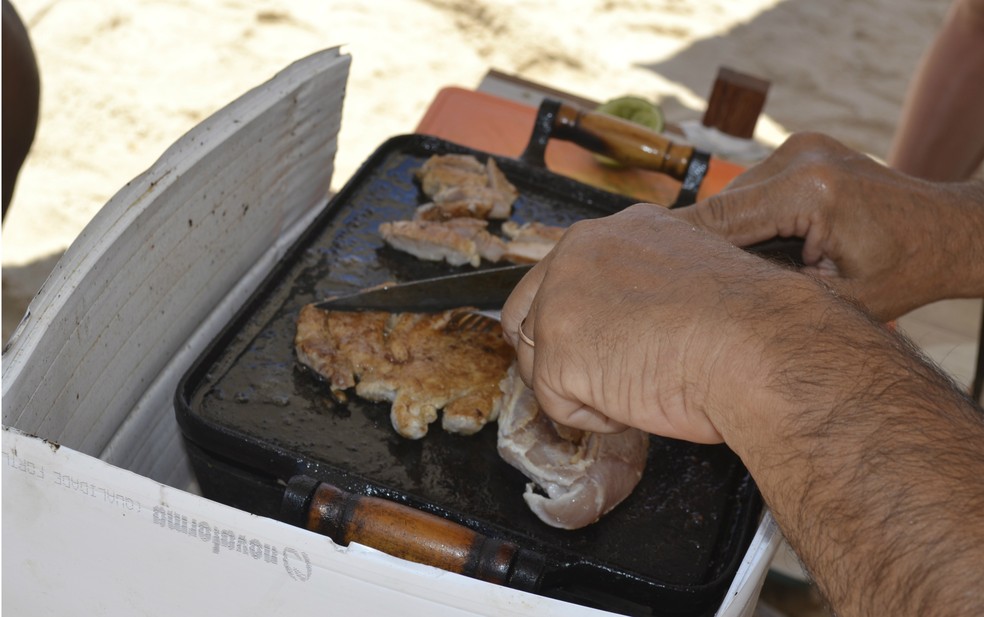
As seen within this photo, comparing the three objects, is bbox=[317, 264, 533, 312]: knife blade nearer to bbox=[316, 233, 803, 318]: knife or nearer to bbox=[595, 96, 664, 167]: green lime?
bbox=[316, 233, 803, 318]: knife

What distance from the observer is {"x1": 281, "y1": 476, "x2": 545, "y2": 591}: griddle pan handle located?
1.30 metres

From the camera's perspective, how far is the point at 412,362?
1803 mm

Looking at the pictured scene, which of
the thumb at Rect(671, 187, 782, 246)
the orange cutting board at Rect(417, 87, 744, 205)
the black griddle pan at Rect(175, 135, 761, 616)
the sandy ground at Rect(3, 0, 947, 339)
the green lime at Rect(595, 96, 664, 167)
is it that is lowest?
the sandy ground at Rect(3, 0, 947, 339)

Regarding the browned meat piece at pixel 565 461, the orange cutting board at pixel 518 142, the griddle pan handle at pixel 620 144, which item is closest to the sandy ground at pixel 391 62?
the orange cutting board at pixel 518 142

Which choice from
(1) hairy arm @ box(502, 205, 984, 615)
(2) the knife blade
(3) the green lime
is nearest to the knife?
(2) the knife blade

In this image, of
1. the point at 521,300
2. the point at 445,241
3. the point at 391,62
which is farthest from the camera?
the point at 391,62

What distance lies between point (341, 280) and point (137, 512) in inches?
36.3

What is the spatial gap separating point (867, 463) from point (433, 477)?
2.56 feet

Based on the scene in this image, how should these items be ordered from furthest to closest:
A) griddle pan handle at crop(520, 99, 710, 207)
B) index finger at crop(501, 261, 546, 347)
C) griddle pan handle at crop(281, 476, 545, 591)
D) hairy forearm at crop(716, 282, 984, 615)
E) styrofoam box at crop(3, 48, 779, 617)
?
griddle pan handle at crop(520, 99, 710, 207)
index finger at crop(501, 261, 546, 347)
griddle pan handle at crop(281, 476, 545, 591)
styrofoam box at crop(3, 48, 779, 617)
hairy forearm at crop(716, 282, 984, 615)

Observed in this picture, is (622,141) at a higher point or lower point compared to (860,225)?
lower

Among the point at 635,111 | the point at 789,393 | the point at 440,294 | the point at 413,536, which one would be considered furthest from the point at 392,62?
the point at 789,393

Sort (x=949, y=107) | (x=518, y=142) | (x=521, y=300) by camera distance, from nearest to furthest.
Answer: (x=521, y=300) → (x=518, y=142) → (x=949, y=107)

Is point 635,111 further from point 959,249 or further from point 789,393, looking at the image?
point 789,393

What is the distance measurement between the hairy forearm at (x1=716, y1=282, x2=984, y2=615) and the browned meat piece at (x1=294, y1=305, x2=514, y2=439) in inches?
25.0
